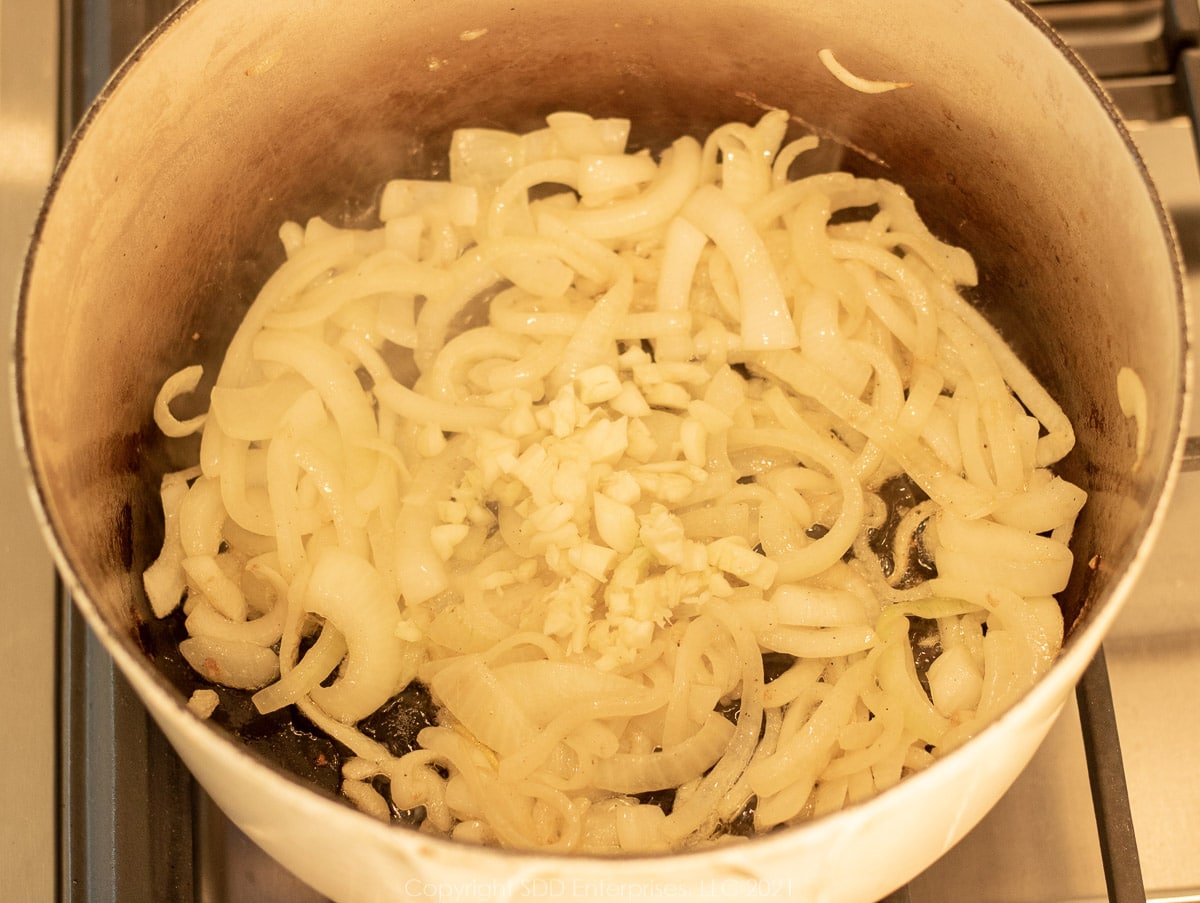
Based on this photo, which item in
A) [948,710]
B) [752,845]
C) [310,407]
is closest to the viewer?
[752,845]

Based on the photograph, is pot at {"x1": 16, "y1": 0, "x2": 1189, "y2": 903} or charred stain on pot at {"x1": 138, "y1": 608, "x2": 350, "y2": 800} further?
charred stain on pot at {"x1": 138, "y1": 608, "x2": 350, "y2": 800}

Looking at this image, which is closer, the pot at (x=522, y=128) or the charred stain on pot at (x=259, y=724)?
the pot at (x=522, y=128)

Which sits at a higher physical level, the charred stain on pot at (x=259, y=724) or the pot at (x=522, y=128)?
the pot at (x=522, y=128)

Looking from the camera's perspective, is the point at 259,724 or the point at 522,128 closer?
the point at 259,724

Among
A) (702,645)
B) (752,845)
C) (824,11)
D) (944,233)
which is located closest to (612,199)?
(824,11)

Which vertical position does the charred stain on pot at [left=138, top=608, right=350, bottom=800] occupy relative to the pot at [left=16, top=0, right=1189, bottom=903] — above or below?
below

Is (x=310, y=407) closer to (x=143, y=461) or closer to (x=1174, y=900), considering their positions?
(x=143, y=461)

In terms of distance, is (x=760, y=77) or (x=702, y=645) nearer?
(x=702, y=645)

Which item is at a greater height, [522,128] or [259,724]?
[522,128]
